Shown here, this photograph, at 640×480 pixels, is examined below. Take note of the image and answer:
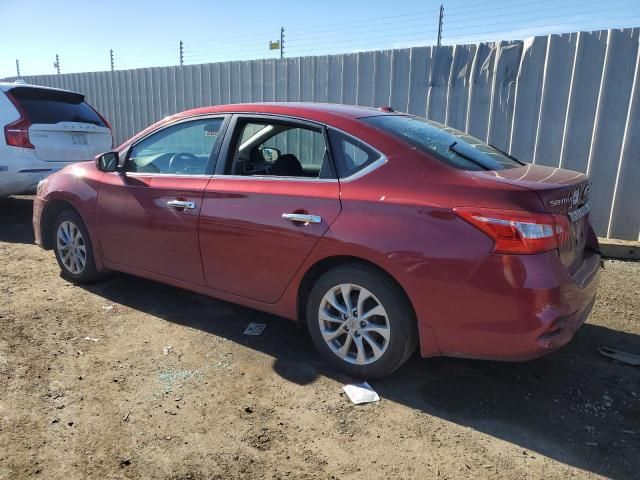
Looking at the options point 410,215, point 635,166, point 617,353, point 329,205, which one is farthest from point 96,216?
point 635,166

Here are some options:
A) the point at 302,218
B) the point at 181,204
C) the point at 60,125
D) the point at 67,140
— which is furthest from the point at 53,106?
the point at 302,218

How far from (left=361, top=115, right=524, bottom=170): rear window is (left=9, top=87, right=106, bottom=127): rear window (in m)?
5.24

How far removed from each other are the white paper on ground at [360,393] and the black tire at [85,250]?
275 cm

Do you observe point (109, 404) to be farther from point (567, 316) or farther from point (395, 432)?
point (567, 316)

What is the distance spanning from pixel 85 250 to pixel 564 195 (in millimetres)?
3894

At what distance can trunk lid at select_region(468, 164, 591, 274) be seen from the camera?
8.55 feet

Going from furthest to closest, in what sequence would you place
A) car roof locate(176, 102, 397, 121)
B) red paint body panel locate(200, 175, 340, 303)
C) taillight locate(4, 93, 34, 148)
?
1. taillight locate(4, 93, 34, 148)
2. car roof locate(176, 102, 397, 121)
3. red paint body panel locate(200, 175, 340, 303)

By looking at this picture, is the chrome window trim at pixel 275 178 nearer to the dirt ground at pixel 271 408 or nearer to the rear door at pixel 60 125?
the dirt ground at pixel 271 408

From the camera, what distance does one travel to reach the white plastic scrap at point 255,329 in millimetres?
3771

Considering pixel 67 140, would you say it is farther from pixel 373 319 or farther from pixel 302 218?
pixel 373 319

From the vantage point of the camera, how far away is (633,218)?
19.5ft

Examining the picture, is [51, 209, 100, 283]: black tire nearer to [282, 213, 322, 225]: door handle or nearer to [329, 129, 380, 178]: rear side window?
[282, 213, 322, 225]: door handle

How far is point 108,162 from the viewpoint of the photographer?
4.18 m

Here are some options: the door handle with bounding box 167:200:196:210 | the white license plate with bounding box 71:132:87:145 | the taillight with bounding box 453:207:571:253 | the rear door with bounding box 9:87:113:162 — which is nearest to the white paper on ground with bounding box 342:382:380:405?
the taillight with bounding box 453:207:571:253
